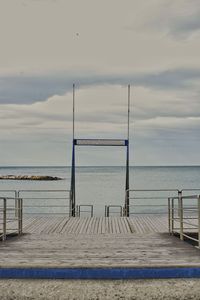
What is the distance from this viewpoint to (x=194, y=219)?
1759 centimetres

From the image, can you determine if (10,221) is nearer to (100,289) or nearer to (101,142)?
(101,142)

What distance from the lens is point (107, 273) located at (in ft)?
24.1

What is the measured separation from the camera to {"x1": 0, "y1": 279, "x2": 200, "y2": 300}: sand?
22.3 feet

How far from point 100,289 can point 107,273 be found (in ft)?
1.37

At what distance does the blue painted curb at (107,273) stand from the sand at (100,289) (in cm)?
10

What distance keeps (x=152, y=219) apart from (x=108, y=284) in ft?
36.5

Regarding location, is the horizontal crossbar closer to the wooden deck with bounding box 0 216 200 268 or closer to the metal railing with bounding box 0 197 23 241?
the metal railing with bounding box 0 197 23 241

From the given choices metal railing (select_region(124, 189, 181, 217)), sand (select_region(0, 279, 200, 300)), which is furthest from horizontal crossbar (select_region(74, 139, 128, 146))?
sand (select_region(0, 279, 200, 300))

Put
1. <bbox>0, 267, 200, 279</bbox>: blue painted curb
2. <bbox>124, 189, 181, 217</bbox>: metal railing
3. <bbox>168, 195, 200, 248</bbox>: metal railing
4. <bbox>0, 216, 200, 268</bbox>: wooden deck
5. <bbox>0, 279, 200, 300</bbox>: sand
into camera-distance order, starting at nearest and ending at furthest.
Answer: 1. <bbox>0, 279, 200, 300</bbox>: sand
2. <bbox>0, 267, 200, 279</bbox>: blue painted curb
3. <bbox>0, 216, 200, 268</bbox>: wooden deck
4. <bbox>168, 195, 200, 248</bbox>: metal railing
5. <bbox>124, 189, 181, 217</bbox>: metal railing

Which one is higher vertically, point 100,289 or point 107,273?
point 107,273

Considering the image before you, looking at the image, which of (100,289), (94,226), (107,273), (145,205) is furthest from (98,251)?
(145,205)

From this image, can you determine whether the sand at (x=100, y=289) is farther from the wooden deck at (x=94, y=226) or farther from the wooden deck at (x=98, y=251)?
the wooden deck at (x=94, y=226)

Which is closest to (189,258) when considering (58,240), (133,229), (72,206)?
(58,240)

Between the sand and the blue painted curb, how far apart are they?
0.34 ft
